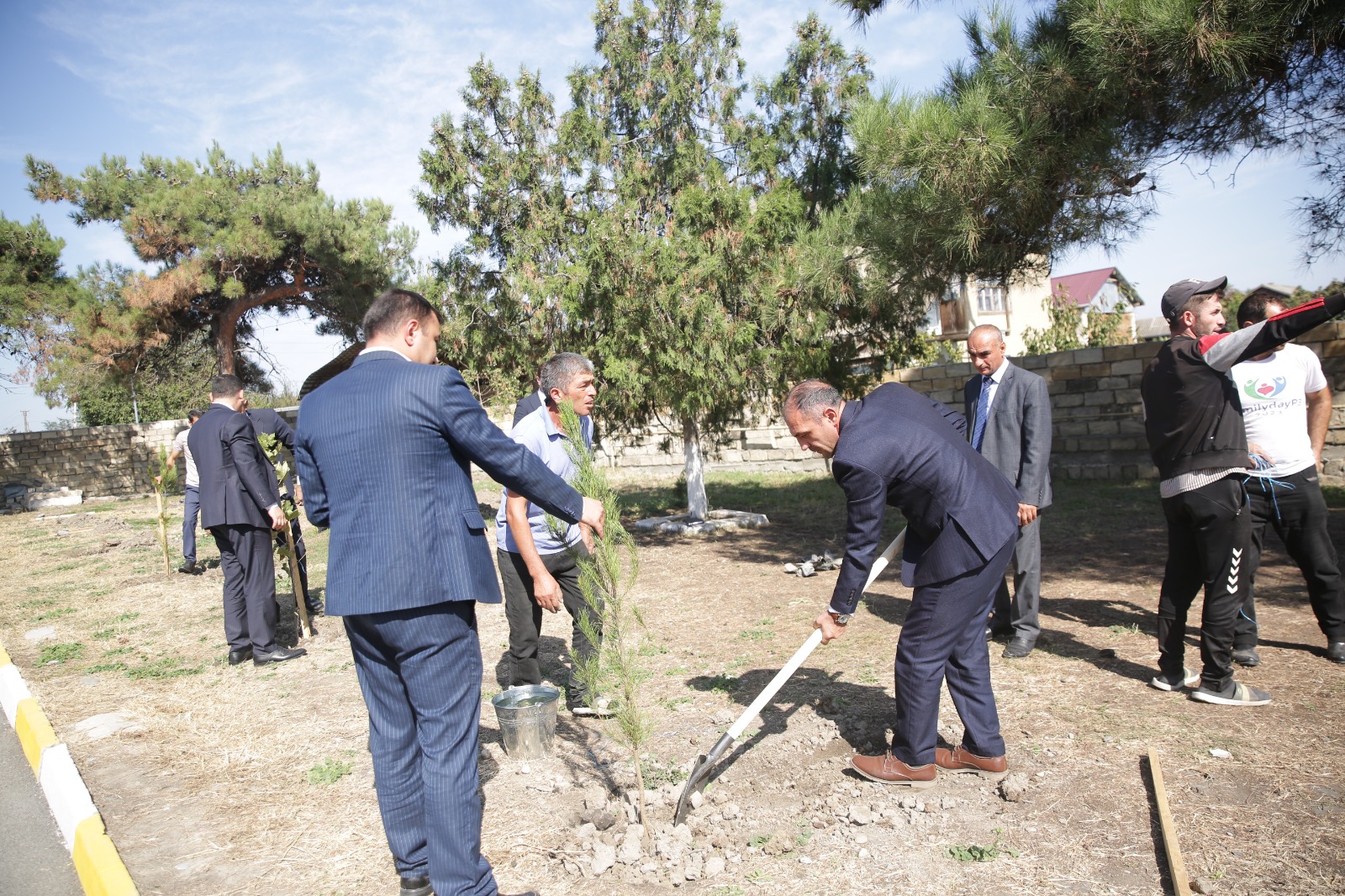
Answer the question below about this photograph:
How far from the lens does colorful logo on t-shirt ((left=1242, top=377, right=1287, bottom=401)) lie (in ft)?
14.9

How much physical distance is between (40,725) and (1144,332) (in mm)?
42914

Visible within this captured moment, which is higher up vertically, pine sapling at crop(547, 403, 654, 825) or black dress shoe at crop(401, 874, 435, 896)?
pine sapling at crop(547, 403, 654, 825)

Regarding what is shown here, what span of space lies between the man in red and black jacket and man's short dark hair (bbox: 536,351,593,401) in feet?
9.13

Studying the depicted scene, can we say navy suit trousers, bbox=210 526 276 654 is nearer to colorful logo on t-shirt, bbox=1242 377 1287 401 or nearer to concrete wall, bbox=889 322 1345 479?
colorful logo on t-shirt, bbox=1242 377 1287 401

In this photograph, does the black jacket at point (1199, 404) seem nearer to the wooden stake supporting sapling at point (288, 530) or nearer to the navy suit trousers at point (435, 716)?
the navy suit trousers at point (435, 716)

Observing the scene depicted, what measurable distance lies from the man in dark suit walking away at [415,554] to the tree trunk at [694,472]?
8587 mm

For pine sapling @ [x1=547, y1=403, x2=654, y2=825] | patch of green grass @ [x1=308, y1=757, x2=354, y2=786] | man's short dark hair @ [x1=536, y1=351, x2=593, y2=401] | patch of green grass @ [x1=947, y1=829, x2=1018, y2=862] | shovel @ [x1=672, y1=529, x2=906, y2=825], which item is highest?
man's short dark hair @ [x1=536, y1=351, x2=593, y2=401]

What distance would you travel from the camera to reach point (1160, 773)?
10.9ft

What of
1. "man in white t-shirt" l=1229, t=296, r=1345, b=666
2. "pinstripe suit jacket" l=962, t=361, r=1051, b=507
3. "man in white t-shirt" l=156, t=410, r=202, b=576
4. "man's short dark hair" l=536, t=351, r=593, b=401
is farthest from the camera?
"man in white t-shirt" l=156, t=410, r=202, b=576

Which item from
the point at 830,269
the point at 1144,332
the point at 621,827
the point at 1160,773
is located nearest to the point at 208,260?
the point at 830,269

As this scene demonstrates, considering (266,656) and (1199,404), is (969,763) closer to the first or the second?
(1199,404)

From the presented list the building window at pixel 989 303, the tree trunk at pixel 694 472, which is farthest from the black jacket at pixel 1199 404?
Answer: the building window at pixel 989 303

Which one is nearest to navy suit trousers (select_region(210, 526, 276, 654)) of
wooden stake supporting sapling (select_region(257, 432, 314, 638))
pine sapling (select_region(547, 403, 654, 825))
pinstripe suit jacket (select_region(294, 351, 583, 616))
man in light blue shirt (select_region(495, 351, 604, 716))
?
wooden stake supporting sapling (select_region(257, 432, 314, 638))

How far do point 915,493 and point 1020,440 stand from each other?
2024 mm
